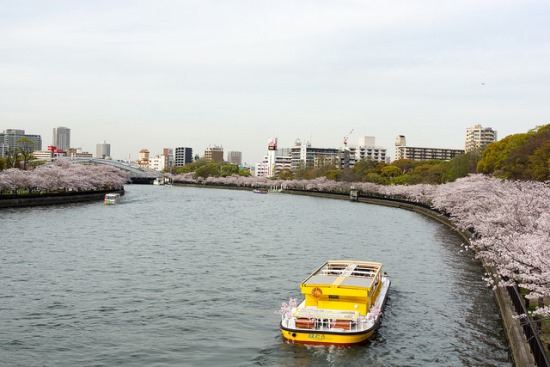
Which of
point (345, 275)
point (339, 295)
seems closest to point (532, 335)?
point (339, 295)

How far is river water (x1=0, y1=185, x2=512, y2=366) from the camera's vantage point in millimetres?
19469

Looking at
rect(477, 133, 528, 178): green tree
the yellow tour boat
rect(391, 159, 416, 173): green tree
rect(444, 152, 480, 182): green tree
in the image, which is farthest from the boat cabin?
rect(391, 159, 416, 173): green tree

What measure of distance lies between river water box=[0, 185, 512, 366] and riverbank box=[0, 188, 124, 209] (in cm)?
2239

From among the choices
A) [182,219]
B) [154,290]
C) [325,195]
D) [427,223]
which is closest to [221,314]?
[154,290]

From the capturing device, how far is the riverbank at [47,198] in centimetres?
7353

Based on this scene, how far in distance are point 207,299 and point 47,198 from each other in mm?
66473

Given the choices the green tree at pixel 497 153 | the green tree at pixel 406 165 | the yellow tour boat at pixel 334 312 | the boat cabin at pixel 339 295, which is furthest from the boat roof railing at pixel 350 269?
the green tree at pixel 406 165

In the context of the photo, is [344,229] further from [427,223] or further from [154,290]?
[154,290]

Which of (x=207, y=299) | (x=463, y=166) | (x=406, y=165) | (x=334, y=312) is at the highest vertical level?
(x=406, y=165)

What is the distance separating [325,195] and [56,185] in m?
72.8

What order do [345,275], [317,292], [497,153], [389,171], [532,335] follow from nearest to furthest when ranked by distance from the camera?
[532,335] → [317,292] → [345,275] → [497,153] → [389,171]

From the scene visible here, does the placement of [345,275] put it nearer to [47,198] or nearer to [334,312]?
[334,312]

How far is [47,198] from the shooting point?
84.6 meters

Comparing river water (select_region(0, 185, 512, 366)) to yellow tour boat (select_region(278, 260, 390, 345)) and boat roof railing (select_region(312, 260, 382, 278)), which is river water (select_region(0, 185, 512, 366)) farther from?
boat roof railing (select_region(312, 260, 382, 278))
